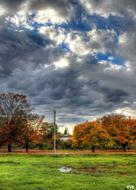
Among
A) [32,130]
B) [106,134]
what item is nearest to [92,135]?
[106,134]

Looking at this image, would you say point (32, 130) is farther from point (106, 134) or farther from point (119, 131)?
point (119, 131)

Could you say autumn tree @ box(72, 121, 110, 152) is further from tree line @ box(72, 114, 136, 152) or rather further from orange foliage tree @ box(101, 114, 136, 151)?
orange foliage tree @ box(101, 114, 136, 151)

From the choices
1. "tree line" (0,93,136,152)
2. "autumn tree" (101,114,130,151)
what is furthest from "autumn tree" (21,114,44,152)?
"autumn tree" (101,114,130,151)

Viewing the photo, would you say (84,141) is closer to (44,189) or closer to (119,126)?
(119,126)

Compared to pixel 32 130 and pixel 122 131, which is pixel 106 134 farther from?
pixel 32 130

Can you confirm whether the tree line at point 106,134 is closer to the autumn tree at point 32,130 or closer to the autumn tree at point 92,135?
the autumn tree at point 92,135

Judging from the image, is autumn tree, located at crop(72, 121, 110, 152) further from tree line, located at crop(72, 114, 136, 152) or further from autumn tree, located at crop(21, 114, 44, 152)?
autumn tree, located at crop(21, 114, 44, 152)

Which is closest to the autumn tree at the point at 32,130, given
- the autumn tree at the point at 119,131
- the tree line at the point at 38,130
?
the tree line at the point at 38,130

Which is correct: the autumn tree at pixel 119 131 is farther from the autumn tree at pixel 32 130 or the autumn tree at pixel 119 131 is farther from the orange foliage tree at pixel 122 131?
the autumn tree at pixel 32 130

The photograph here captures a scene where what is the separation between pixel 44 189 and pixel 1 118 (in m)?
72.8

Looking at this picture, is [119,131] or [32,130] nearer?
[32,130]

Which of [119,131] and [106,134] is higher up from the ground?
[119,131]

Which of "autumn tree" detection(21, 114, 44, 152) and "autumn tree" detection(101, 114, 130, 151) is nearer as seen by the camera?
"autumn tree" detection(21, 114, 44, 152)

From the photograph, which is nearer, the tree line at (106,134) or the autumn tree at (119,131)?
the tree line at (106,134)
